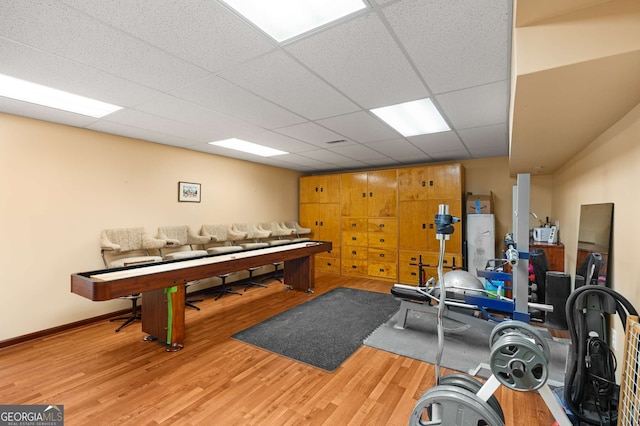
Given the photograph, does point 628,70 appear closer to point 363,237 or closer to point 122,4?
point 122,4

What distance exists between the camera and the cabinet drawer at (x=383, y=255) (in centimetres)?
605

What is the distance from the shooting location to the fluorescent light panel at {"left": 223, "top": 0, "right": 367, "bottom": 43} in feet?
5.07

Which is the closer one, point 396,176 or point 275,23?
point 275,23

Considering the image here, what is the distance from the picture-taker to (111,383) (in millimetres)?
2432

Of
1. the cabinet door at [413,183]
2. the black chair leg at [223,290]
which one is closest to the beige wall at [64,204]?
the black chair leg at [223,290]

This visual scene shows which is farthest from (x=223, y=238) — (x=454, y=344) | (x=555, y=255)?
(x=555, y=255)

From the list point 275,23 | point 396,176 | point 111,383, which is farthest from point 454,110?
point 111,383

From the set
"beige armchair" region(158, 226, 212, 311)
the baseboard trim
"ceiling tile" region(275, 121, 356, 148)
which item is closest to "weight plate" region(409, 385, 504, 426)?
"ceiling tile" region(275, 121, 356, 148)

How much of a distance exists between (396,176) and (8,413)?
5996 mm

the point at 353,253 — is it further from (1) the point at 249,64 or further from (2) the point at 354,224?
(1) the point at 249,64

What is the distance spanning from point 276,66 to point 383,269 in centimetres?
494

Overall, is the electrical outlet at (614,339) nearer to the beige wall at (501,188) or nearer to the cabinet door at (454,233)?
the cabinet door at (454,233)

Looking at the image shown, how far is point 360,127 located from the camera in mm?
3707

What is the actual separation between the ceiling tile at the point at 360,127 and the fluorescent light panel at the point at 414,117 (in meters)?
0.13
